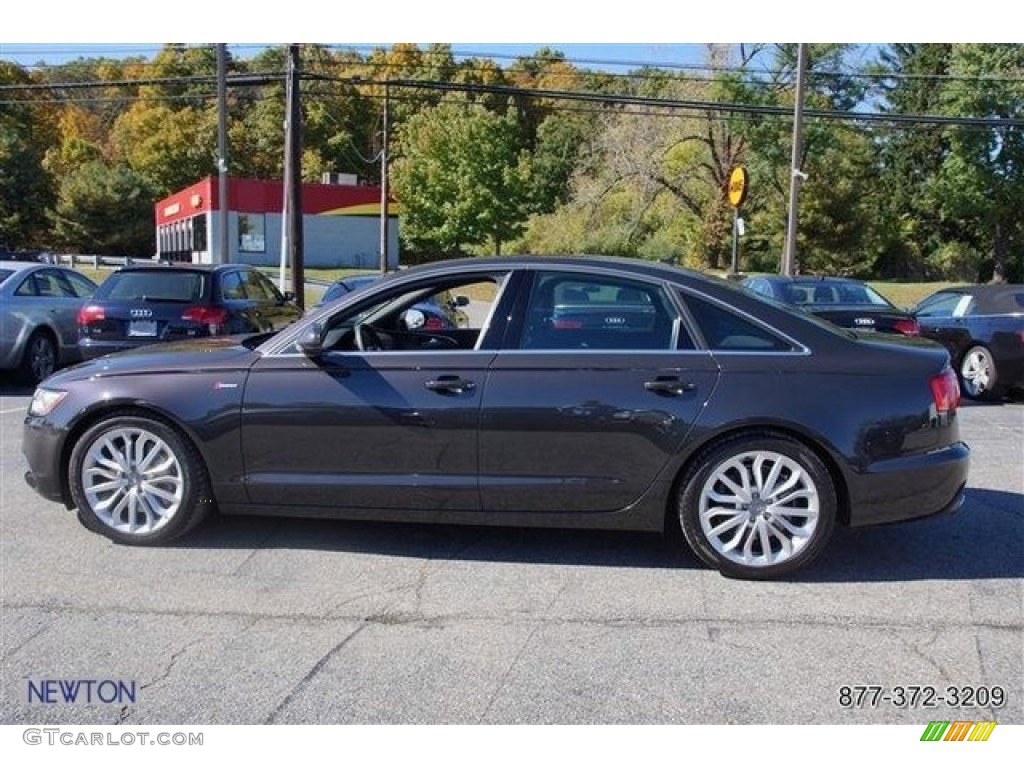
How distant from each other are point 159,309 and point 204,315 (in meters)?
0.50

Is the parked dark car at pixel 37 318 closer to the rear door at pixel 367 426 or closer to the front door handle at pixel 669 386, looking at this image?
the rear door at pixel 367 426

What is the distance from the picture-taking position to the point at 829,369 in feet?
13.8

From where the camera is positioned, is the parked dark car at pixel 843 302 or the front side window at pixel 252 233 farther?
the front side window at pixel 252 233

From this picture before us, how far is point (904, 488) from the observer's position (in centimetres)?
419

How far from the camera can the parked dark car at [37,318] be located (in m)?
10.1

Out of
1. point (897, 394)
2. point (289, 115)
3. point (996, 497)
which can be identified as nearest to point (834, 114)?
point (289, 115)

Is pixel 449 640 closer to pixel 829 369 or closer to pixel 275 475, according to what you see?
pixel 275 475

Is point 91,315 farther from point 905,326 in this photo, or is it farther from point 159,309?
point 905,326

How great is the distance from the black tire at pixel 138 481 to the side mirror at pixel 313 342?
2.71ft

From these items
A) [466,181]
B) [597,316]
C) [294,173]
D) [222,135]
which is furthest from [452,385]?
[466,181]

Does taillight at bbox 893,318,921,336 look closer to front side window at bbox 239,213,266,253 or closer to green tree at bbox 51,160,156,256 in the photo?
front side window at bbox 239,213,266,253

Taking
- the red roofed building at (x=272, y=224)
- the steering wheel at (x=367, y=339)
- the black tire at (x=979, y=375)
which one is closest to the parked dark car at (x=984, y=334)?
the black tire at (x=979, y=375)

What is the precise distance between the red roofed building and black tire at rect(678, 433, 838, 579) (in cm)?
4209

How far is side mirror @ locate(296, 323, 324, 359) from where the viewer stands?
14.4 ft
